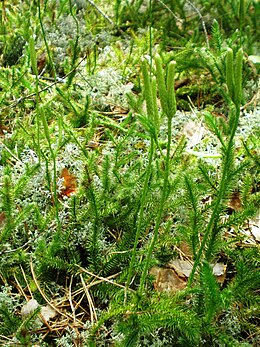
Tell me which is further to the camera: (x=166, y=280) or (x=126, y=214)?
(x=126, y=214)

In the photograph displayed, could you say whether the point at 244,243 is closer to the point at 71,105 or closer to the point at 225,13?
the point at 71,105

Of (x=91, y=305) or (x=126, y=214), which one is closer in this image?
(x=91, y=305)

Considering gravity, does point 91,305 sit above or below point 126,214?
below

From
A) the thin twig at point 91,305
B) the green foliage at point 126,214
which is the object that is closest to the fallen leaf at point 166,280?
the green foliage at point 126,214

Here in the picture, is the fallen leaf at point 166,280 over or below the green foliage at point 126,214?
below

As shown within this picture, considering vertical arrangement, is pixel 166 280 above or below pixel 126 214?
below

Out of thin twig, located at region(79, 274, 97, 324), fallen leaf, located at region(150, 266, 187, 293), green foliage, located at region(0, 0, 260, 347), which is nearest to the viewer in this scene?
green foliage, located at region(0, 0, 260, 347)

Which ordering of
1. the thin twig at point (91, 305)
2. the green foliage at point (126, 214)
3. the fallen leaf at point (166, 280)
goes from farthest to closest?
the fallen leaf at point (166, 280)
the thin twig at point (91, 305)
the green foliage at point (126, 214)

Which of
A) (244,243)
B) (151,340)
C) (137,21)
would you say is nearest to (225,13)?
(137,21)

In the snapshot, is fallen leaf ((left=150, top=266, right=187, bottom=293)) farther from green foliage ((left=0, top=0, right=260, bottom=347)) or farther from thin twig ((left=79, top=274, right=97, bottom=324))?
thin twig ((left=79, top=274, right=97, bottom=324))

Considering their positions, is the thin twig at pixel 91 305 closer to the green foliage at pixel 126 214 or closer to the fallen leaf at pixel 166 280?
the green foliage at pixel 126 214

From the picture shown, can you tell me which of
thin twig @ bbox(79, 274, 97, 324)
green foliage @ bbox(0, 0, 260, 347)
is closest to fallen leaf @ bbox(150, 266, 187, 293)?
green foliage @ bbox(0, 0, 260, 347)
